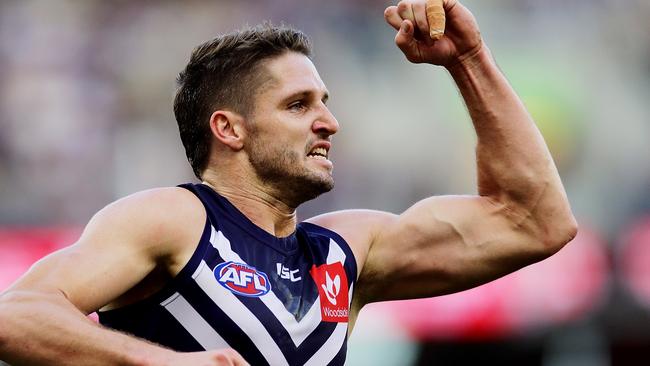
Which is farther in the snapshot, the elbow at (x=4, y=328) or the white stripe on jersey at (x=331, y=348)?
the white stripe on jersey at (x=331, y=348)

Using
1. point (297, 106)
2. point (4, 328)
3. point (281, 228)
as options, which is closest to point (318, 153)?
point (297, 106)

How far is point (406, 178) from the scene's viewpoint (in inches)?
440

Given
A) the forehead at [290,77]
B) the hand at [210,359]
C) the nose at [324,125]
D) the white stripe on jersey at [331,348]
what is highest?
the forehead at [290,77]

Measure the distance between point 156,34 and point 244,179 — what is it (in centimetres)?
713

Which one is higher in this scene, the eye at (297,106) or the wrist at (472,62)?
the wrist at (472,62)

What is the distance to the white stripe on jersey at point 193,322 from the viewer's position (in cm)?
455

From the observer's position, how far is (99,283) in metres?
4.27

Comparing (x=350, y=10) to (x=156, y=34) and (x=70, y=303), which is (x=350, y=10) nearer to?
(x=156, y=34)

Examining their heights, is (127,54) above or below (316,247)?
above

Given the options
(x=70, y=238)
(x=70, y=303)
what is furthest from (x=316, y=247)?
(x=70, y=238)

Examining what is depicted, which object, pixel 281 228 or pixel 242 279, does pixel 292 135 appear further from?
pixel 242 279

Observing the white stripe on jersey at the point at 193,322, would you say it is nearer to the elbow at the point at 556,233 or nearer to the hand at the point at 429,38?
the hand at the point at 429,38

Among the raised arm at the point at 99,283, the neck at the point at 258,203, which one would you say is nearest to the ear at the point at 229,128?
the neck at the point at 258,203

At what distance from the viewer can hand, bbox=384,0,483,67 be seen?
197 inches
